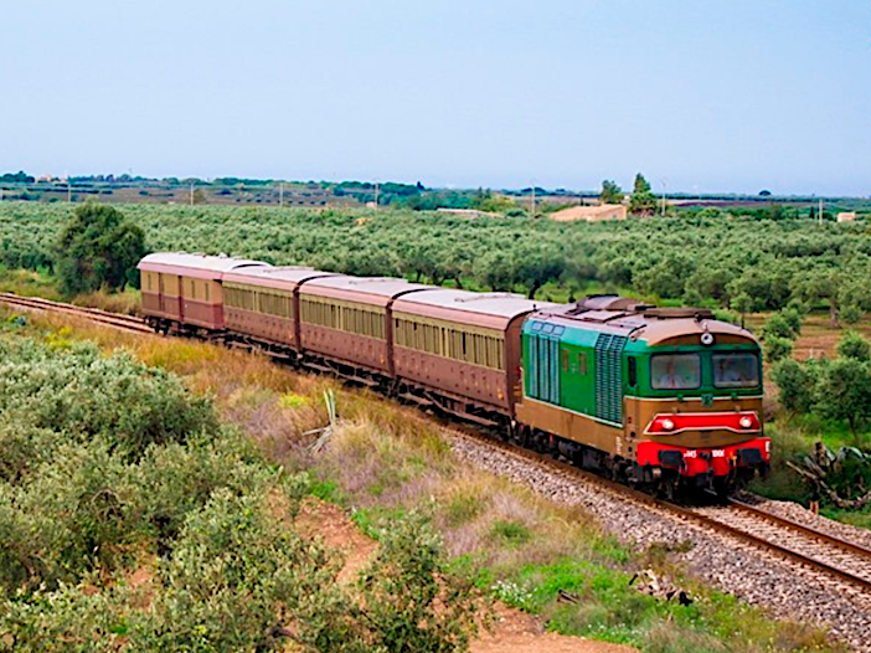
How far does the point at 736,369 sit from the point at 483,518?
4508 mm

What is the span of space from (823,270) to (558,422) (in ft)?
104

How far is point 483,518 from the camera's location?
18.6 m

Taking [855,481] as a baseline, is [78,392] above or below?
above

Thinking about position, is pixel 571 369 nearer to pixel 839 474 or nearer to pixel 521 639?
pixel 839 474

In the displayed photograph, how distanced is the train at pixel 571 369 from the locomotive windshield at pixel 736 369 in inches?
0.6

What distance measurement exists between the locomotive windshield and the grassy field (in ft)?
10.2

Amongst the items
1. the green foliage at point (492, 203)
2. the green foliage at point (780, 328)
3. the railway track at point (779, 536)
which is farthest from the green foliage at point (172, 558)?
the green foliage at point (492, 203)

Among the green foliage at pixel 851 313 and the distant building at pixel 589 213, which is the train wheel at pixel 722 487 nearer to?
the distant building at pixel 589 213

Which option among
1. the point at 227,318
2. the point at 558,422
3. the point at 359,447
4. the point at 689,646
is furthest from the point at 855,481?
the point at 227,318

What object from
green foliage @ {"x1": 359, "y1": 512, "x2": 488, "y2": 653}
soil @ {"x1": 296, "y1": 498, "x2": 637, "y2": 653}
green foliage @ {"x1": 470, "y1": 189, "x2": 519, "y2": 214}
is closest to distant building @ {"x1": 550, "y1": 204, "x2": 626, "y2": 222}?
soil @ {"x1": 296, "y1": 498, "x2": 637, "y2": 653}

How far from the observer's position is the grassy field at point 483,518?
14242mm

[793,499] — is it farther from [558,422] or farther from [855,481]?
[558,422]

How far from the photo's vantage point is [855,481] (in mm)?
23984

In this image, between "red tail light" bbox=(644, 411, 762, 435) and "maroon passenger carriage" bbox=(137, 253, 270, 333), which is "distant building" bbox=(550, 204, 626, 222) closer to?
"maroon passenger carriage" bbox=(137, 253, 270, 333)
